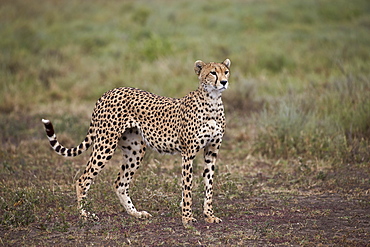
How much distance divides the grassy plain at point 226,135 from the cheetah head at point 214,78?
120cm

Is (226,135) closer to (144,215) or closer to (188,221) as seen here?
(144,215)

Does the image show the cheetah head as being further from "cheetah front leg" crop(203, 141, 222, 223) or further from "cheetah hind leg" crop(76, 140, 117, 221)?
"cheetah hind leg" crop(76, 140, 117, 221)

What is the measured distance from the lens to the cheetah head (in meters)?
4.83

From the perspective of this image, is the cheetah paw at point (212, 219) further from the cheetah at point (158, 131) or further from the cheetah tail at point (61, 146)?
the cheetah tail at point (61, 146)

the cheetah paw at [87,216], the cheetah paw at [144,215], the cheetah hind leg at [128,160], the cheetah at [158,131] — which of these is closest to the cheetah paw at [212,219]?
the cheetah at [158,131]

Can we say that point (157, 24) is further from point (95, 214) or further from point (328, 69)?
point (95, 214)

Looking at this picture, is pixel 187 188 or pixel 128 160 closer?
pixel 187 188

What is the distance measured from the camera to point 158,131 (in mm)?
5285

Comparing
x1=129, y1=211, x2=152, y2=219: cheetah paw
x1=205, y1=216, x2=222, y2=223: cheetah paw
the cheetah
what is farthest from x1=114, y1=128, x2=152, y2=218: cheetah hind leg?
x1=205, y1=216, x2=222, y2=223: cheetah paw

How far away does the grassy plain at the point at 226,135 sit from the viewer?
197 inches

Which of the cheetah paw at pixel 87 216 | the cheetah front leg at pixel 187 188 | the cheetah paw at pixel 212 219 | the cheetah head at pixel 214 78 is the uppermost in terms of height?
the cheetah head at pixel 214 78

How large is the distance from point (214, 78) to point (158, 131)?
784mm

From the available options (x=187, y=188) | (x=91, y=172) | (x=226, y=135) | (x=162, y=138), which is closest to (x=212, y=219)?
(x=187, y=188)

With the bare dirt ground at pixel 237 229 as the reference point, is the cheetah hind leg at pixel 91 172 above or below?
above
